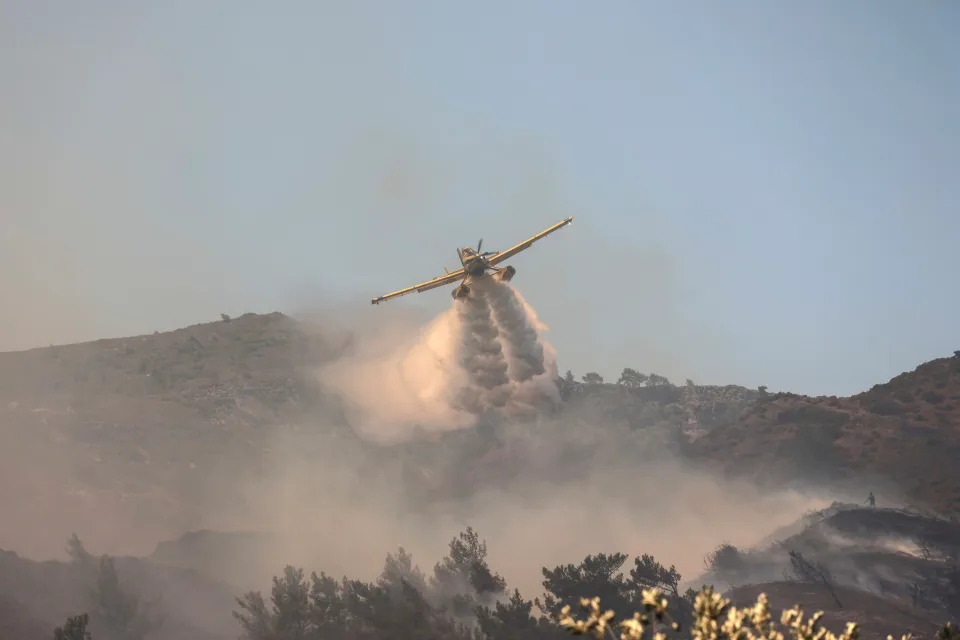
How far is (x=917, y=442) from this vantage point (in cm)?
12550

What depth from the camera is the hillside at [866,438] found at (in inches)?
4702

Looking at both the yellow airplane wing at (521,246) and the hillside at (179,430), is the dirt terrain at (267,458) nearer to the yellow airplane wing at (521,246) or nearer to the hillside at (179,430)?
the hillside at (179,430)

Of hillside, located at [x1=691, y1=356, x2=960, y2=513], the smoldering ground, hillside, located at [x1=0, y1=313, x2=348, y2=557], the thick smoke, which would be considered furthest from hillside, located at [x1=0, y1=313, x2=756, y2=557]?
the thick smoke

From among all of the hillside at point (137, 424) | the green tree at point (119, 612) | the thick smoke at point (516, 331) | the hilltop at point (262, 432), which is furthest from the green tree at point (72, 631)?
the hilltop at point (262, 432)

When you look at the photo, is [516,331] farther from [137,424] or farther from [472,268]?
[137,424]

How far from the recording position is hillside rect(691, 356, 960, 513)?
4702 inches

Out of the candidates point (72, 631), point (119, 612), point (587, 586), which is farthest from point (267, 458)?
point (587, 586)

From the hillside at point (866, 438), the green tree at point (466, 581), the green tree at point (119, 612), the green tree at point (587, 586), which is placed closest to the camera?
the green tree at point (587, 586)

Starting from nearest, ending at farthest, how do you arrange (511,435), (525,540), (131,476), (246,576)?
(246,576) < (525,540) < (131,476) < (511,435)

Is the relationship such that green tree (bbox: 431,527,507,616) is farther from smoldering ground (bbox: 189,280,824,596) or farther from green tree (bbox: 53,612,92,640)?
green tree (bbox: 53,612,92,640)

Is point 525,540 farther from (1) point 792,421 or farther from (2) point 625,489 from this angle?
(1) point 792,421

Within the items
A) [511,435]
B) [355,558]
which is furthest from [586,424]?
[355,558]

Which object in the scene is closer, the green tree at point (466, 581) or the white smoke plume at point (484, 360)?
the green tree at point (466, 581)

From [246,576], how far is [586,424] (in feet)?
266
